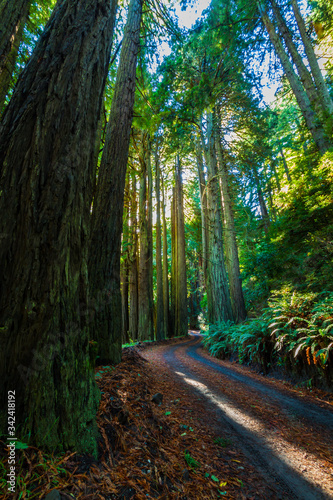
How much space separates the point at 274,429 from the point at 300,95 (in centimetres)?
974

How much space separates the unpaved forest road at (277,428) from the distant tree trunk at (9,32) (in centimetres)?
709

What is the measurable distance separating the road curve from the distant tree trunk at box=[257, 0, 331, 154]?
6.60m

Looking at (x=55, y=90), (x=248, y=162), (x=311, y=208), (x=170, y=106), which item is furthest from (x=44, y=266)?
(x=248, y=162)

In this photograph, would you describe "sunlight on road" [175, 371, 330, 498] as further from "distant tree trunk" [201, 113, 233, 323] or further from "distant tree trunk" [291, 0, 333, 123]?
"distant tree trunk" [291, 0, 333, 123]

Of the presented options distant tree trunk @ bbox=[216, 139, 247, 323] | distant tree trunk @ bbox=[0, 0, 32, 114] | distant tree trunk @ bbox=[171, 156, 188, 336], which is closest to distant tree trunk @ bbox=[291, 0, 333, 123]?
distant tree trunk @ bbox=[216, 139, 247, 323]

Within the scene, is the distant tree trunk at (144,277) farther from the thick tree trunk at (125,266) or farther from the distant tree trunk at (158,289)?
the distant tree trunk at (158,289)

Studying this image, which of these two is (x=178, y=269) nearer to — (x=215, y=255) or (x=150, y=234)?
(x=150, y=234)

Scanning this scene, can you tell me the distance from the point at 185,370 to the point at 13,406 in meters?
4.30

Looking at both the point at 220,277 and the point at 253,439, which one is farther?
the point at 220,277

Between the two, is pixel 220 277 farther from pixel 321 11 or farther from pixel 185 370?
pixel 321 11

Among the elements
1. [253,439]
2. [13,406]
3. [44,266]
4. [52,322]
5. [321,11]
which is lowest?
[253,439]

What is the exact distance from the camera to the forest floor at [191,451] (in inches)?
48.1

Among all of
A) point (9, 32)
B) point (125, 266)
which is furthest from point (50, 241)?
point (125, 266)

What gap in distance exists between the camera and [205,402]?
3.09m
